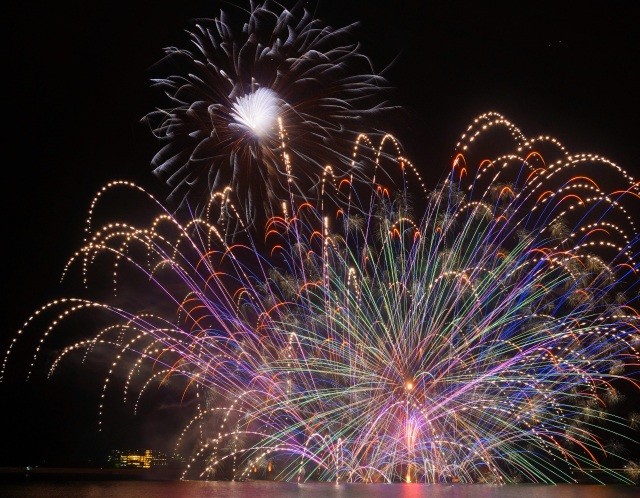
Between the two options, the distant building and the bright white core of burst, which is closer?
the bright white core of burst

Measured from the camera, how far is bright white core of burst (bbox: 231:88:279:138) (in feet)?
64.3

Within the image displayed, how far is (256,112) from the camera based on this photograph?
64.5 feet

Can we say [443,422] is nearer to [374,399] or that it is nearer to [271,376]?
[374,399]

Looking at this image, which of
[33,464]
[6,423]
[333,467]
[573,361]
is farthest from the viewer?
[6,423]

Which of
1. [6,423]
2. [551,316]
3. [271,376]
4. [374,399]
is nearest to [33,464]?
[6,423]

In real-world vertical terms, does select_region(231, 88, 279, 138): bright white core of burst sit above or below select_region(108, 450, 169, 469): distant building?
above

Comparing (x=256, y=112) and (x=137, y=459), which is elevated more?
(x=256, y=112)

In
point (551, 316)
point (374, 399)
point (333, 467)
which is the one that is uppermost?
point (551, 316)

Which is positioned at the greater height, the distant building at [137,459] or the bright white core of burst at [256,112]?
the bright white core of burst at [256,112]

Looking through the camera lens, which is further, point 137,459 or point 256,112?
point 137,459

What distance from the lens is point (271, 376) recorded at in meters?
20.1

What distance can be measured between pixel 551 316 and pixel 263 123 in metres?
9.33

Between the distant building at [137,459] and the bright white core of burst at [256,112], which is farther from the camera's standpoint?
the distant building at [137,459]

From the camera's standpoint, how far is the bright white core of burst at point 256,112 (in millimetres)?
19594
